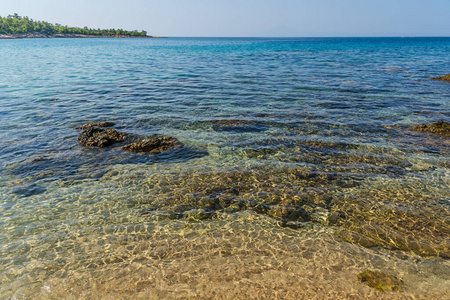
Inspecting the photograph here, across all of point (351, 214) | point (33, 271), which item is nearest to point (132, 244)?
point (33, 271)

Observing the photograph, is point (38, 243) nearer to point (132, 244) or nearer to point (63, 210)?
point (63, 210)

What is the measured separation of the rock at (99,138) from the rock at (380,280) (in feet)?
29.5

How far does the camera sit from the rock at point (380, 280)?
14.3ft

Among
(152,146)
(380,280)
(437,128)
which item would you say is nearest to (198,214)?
(380,280)

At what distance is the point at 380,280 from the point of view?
452 cm

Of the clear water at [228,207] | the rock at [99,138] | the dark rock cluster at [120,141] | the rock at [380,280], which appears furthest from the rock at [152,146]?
the rock at [380,280]

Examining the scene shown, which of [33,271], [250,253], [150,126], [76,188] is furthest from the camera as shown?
[150,126]

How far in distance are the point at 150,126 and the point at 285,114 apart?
21.8 ft

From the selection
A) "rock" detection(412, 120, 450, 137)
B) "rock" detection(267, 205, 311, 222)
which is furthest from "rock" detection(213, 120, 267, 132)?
"rock" detection(412, 120, 450, 137)

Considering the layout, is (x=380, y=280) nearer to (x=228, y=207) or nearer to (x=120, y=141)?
(x=228, y=207)

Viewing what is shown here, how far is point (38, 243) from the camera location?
548cm

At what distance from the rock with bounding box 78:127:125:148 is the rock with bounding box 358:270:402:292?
29.5ft

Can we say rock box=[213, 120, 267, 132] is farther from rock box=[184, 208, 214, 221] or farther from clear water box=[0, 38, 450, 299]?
rock box=[184, 208, 214, 221]

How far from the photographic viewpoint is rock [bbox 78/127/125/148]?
395 inches
